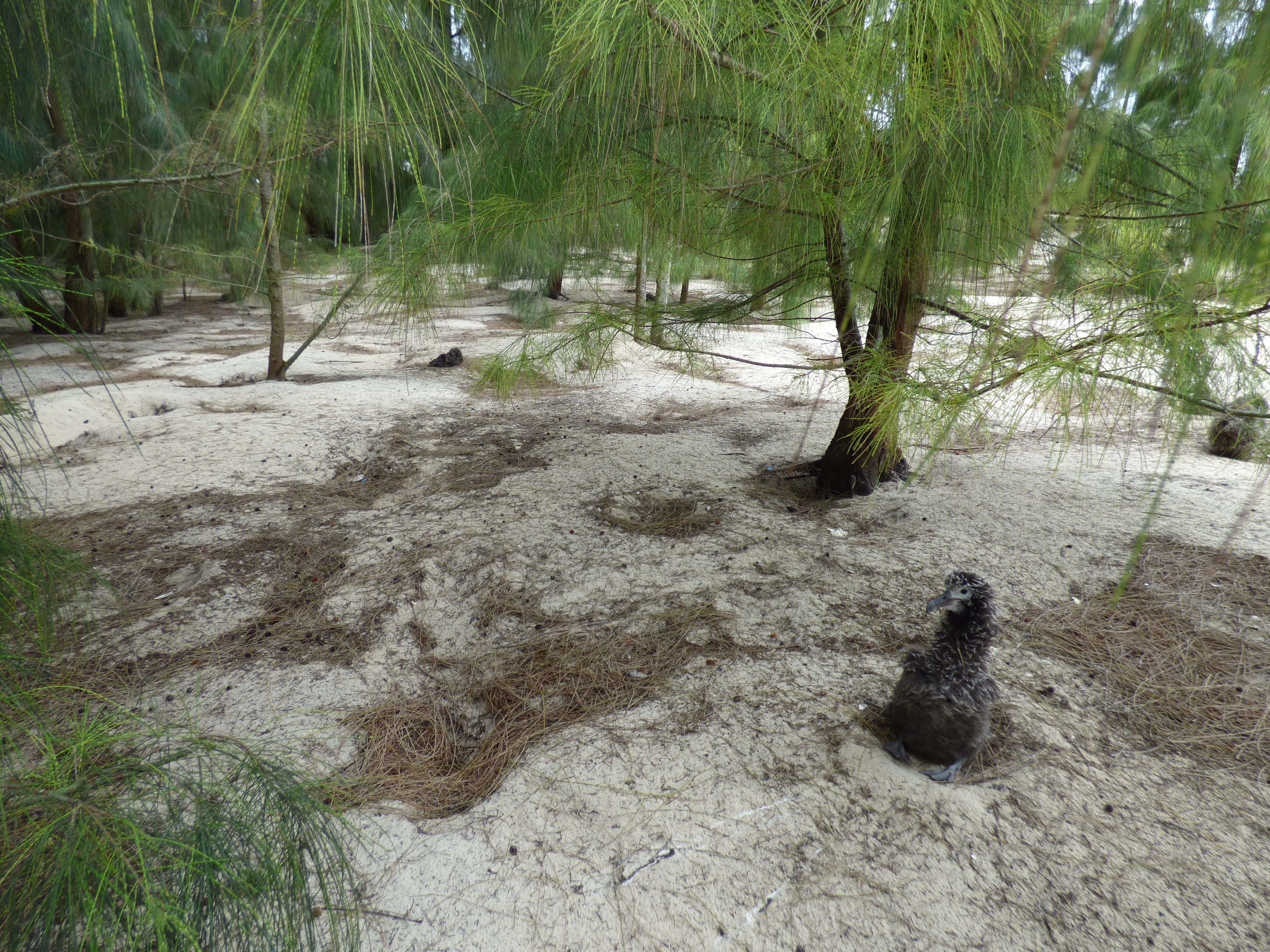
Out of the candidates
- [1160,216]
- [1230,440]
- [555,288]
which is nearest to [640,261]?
[1160,216]

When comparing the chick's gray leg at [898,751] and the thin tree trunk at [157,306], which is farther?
the thin tree trunk at [157,306]

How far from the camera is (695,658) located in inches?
73.9

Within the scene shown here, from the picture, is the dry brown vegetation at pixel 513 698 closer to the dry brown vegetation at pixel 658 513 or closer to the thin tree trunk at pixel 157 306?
the dry brown vegetation at pixel 658 513

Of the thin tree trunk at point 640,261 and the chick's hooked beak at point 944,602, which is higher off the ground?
the thin tree trunk at point 640,261

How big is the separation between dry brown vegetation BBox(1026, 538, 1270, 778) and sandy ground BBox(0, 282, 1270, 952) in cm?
6

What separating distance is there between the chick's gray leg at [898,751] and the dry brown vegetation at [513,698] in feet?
1.61

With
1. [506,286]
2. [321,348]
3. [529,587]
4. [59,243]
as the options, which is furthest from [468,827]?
[506,286]

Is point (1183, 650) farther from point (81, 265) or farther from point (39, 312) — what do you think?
point (81, 265)

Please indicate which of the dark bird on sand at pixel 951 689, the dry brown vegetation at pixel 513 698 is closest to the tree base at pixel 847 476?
the dry brown vegetation at pixel 513 698

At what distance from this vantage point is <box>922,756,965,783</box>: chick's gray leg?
4.67 feet

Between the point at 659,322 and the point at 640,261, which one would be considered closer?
the point at 659,322

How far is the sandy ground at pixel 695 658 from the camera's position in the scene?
1.20 meters

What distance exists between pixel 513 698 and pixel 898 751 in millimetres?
970

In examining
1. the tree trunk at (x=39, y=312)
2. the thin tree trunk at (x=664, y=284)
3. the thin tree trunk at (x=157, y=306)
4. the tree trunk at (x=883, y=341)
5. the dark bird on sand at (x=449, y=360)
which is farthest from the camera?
the thin tree trunk at (x=157, y=306)
